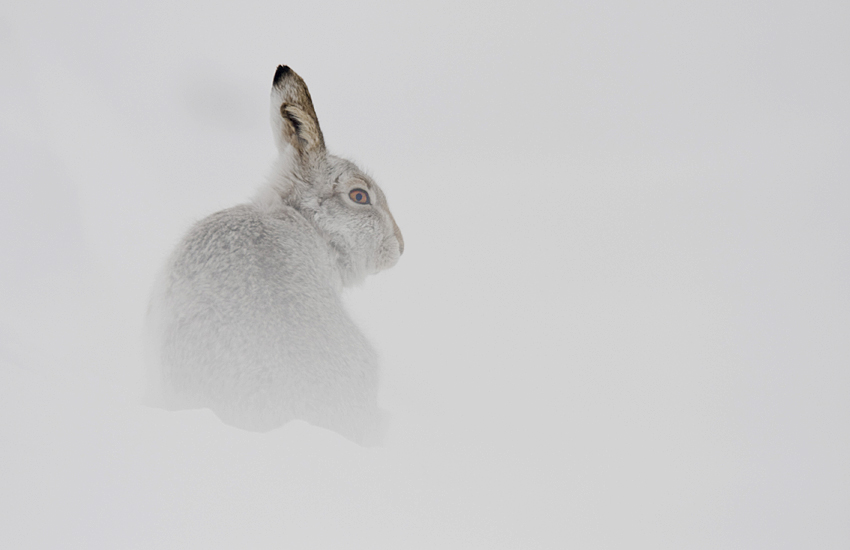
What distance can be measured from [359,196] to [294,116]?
591 mm

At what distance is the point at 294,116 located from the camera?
12.1 ft

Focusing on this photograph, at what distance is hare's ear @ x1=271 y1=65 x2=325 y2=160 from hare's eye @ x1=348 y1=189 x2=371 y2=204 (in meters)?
0.29

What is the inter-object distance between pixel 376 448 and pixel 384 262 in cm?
162

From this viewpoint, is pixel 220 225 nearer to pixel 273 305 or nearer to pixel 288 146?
pixel 273 305

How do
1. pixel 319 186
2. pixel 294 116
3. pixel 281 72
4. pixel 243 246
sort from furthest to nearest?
pixel 319 186
pixel 294 116
pixel 281 72
pixel 243 246

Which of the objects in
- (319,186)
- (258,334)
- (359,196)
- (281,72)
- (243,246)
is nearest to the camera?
(258,334)

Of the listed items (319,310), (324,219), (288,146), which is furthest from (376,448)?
(288,146)

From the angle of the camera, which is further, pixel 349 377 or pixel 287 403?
pixel 349 377

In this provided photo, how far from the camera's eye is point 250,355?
2588 mm

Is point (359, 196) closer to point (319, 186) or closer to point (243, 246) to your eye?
point (319, 186)

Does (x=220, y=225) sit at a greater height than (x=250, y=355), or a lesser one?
greater

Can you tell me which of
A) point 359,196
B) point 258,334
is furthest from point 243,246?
point 359,196

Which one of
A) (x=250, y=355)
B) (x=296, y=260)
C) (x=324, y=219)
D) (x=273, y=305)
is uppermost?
(x=324, y=219)

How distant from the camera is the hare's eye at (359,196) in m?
3.91
